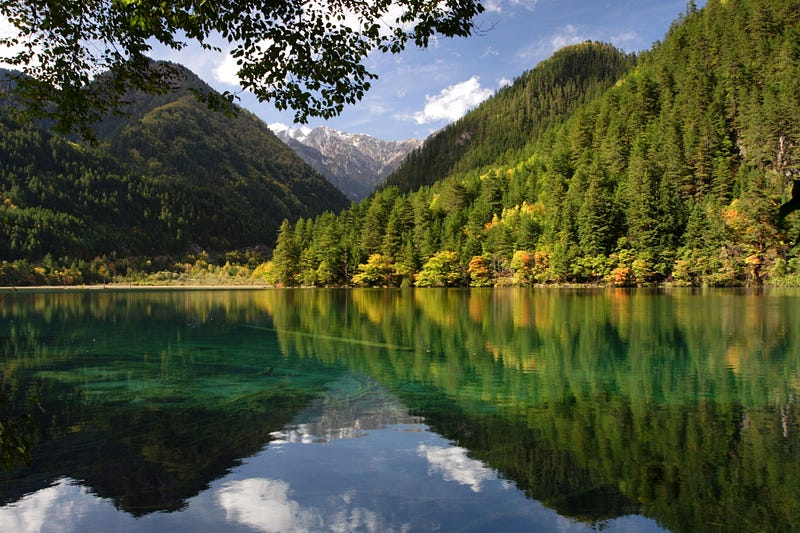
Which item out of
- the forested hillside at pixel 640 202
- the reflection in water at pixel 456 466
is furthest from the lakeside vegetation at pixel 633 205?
the reflection in water at pixel 456 466

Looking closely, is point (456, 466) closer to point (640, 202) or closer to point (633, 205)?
point (640, 202)

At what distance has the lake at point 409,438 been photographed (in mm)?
6910

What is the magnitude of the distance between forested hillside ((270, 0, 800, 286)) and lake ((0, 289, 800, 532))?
63.6m

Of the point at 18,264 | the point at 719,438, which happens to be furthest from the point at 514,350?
the point at 18,264

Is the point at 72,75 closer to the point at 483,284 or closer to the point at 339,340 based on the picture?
the point at 339,340

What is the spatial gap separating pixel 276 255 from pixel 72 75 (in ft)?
357

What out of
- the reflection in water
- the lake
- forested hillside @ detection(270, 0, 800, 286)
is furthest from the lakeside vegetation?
the reflection in water

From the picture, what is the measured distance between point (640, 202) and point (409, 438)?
87.4 meters

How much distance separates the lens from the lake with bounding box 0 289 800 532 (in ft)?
22.7

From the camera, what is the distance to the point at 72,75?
7797 millimetres

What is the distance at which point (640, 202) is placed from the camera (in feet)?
286

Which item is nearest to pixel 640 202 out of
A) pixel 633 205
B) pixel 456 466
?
pixel 633 205

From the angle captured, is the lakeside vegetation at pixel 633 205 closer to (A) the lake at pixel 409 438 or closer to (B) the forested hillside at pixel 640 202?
(B) the forested hillside at pixel 640 202

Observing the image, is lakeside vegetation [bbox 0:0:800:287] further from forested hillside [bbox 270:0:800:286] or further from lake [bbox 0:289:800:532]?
lake [bbox 0:289:800:532]
